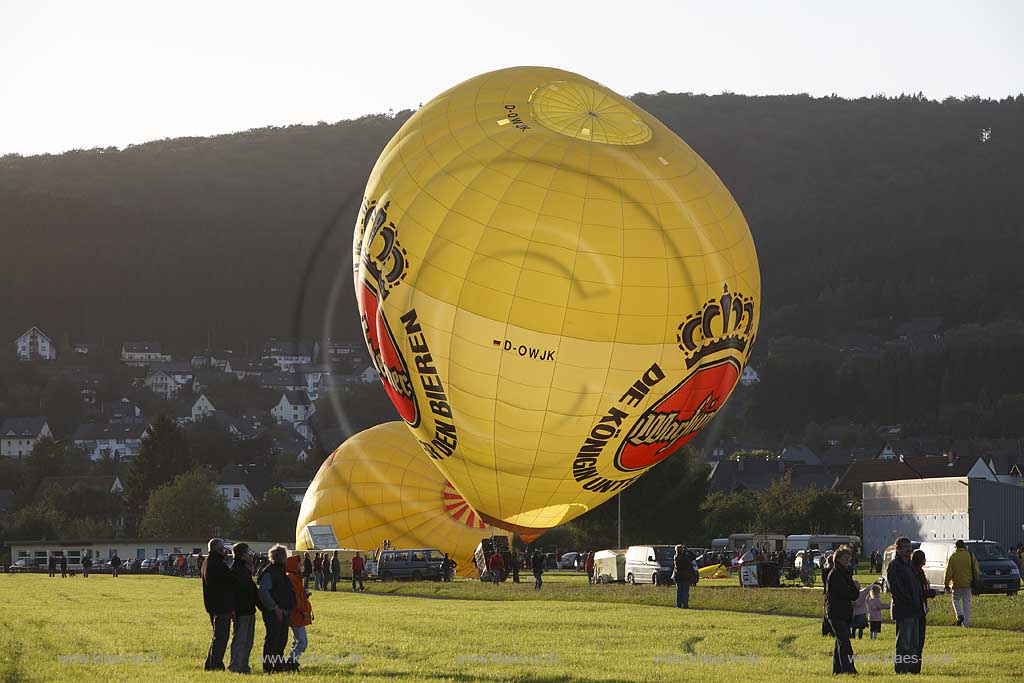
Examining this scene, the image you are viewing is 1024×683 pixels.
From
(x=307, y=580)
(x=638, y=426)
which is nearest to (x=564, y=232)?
(x=638, y=426)

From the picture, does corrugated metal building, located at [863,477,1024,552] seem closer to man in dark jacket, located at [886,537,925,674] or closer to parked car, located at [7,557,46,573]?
parked car, located at [7,557,46,573]

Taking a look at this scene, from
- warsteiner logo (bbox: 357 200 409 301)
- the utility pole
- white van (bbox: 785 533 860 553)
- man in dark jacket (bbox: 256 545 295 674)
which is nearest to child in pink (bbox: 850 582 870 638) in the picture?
man in dark jacket (bbox: 256 545 295 674)

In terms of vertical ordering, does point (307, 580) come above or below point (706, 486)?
below

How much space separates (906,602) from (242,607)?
833cm

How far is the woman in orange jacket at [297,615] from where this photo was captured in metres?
21.8

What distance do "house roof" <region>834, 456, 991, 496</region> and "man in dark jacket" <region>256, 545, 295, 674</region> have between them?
108995mm

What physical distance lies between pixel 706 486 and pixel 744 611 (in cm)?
5346

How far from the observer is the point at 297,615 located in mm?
22125

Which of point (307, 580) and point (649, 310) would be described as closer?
point (649, 310)

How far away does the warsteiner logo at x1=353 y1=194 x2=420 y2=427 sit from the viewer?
35.4 m

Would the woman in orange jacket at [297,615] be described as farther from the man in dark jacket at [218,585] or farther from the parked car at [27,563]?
the parked car at [27,563]

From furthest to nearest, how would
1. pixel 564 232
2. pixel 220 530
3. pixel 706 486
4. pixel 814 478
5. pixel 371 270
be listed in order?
pixel 814 478
pixel 220 530
pixel 706 486
pixel 371 270
pixel 564 232

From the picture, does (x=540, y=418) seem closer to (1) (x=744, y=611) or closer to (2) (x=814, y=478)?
(1) (x=744, y=611)

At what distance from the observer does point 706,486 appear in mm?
89438
